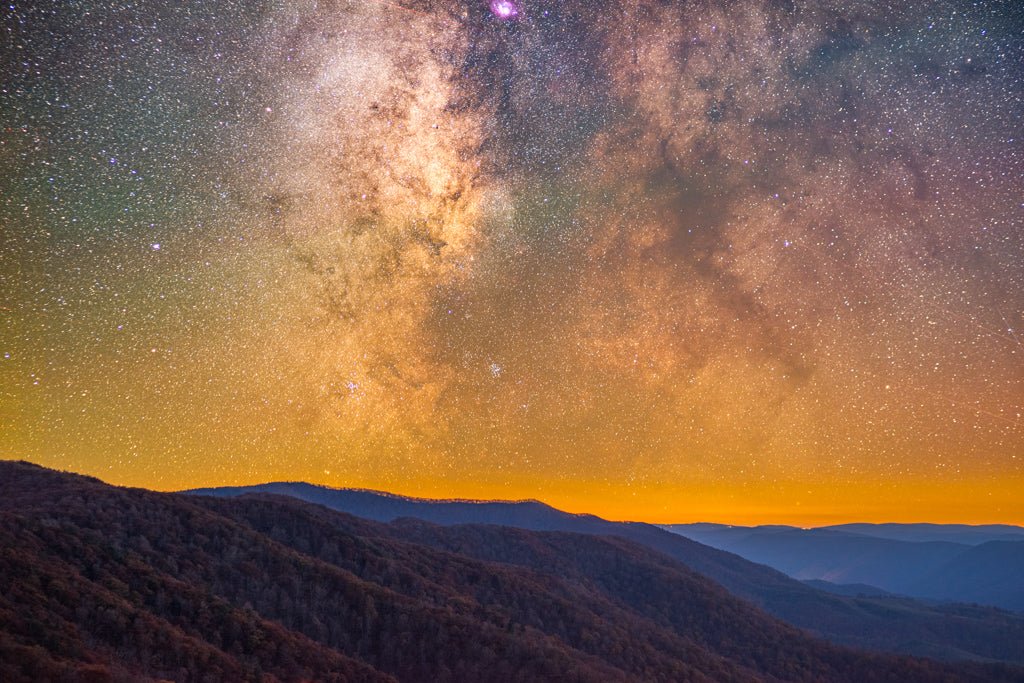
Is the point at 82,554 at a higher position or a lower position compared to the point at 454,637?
higher

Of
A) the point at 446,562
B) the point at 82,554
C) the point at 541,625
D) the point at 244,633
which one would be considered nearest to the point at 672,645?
the point at 541,625

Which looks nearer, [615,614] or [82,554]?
[82,554]

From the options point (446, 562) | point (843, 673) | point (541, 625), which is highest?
point (446, 562)

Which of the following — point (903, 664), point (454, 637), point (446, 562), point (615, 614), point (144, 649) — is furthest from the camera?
point (903, 664)

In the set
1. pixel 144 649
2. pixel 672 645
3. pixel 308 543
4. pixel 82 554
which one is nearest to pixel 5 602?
pixel 144 649

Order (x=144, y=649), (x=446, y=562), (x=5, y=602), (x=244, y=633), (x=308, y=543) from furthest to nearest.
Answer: (x=446, y=562) < (x=308, y=543) < (x=244, y=633) < (x=144, y=649) < (x=5, y=602)

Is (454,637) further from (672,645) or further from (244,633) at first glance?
(672,645)
